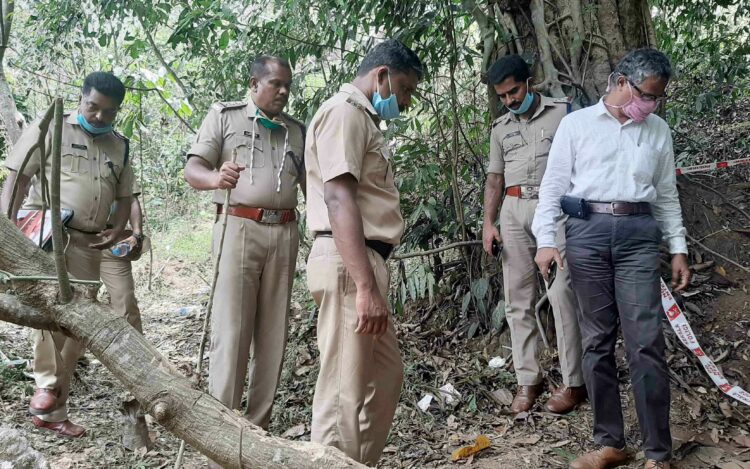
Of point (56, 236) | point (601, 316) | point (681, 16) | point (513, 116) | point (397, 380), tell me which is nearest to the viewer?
point (56, 236)

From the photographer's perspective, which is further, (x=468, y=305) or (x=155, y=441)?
(x=468, y=305)

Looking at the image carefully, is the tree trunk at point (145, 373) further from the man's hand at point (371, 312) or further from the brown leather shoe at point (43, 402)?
the brown leather shoe at point (43, 402)

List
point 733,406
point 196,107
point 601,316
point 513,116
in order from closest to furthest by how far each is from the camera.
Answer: point 601,316 < point 733,406 < point 513,116 < point 196,107

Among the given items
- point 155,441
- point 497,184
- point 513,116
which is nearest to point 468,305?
point 497,184

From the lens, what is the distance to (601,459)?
3000mm

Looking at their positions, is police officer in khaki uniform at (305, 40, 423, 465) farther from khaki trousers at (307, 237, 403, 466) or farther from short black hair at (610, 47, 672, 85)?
short black hair at (610, 47, 672, 85)

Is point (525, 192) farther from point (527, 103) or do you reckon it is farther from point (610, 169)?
point (610, 169)

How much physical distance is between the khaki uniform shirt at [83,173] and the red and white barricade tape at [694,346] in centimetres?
323

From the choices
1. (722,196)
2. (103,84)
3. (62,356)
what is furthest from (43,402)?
(722,196)

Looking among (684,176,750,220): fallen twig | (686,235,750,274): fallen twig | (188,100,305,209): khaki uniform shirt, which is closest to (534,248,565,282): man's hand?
(188,100,305,209): khaki uniform shirt

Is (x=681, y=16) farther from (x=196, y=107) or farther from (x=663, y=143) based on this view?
(x=196, y=107)

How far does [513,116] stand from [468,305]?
1.46m

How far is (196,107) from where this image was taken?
213 inches

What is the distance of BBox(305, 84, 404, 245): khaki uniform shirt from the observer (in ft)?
8.04
